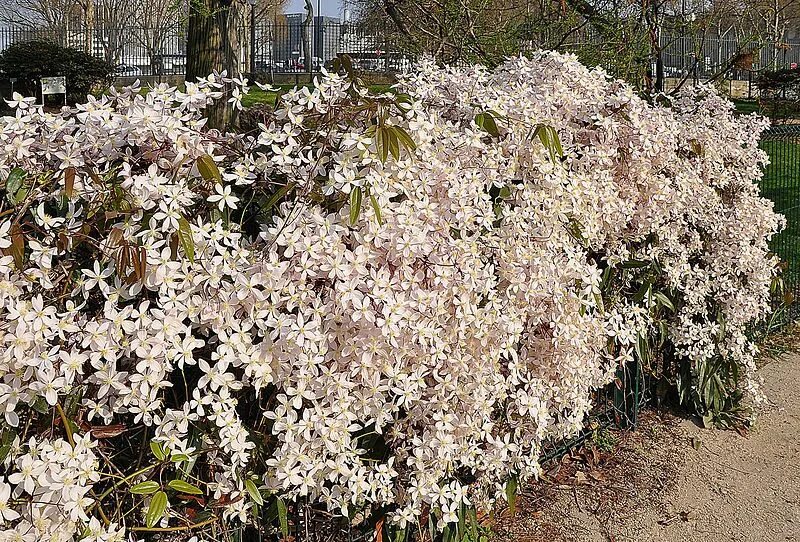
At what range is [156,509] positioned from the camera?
1.92 metres

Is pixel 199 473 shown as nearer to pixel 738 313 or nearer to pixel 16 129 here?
pixel 16 129

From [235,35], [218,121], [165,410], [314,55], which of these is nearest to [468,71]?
[165,410]

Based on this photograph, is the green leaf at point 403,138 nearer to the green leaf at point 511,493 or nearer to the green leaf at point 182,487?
the green leaf at point 182,487

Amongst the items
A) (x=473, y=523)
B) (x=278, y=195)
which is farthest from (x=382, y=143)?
(x=473, y=523)

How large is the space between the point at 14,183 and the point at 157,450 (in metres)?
0.73

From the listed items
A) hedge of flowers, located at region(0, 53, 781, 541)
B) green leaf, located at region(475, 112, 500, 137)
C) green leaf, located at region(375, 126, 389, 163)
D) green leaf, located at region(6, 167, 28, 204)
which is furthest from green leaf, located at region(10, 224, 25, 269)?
green leaf, located at region(475, 112, 500, 137)

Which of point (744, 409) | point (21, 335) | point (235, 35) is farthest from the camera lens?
point (235, 35)

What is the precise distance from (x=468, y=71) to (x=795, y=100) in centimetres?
1431

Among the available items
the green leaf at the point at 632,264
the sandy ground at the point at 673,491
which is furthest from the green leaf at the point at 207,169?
the green leaf at the point at 632,264

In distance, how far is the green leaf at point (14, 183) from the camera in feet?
6.48

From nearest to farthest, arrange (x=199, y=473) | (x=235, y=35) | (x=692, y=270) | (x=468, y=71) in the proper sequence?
1. (x=199, y=473)
2. (x=468, y=71)
3. (x=692, y=270)
4. (x=235, y=35)

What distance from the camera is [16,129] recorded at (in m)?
2.12

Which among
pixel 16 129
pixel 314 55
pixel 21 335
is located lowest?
pixel 21 335

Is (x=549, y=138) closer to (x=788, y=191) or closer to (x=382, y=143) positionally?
(x=382, y=143)
